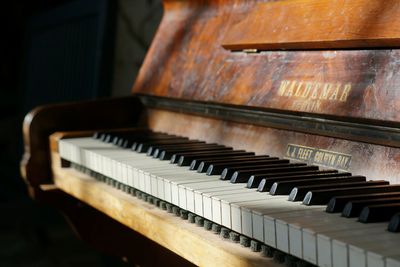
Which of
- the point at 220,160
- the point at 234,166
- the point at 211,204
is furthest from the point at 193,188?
the point at 220,160

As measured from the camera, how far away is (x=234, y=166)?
178 centimetres

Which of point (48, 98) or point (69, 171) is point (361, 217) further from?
point (48, 98)

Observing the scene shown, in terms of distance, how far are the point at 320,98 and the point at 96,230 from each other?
4.69 feet

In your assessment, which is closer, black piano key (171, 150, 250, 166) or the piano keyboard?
the piano keyboard

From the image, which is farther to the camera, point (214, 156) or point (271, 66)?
point (271, 66)

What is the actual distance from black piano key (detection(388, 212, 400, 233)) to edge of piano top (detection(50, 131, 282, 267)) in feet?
0.85

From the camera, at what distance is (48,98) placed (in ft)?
17.1

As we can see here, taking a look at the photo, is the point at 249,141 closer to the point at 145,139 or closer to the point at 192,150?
the point at 192,150

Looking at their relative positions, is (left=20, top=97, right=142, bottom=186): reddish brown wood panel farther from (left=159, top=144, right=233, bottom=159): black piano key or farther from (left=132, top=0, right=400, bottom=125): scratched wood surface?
(left=159, top=144, right=233, bottom=159): black piano key

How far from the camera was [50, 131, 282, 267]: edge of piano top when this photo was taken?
1.46 meters

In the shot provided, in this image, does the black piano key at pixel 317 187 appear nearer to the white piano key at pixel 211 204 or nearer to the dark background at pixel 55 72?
the white piano key at pixel 211 204

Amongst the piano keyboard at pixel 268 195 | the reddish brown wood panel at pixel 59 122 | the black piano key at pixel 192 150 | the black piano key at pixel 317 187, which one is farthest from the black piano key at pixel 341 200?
the reddish brown wood panel at pixel 59 122

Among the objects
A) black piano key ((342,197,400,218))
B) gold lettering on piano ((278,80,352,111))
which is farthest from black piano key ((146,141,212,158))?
black piano key ((342,197,400,218))

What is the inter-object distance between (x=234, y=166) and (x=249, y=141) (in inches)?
13.5
